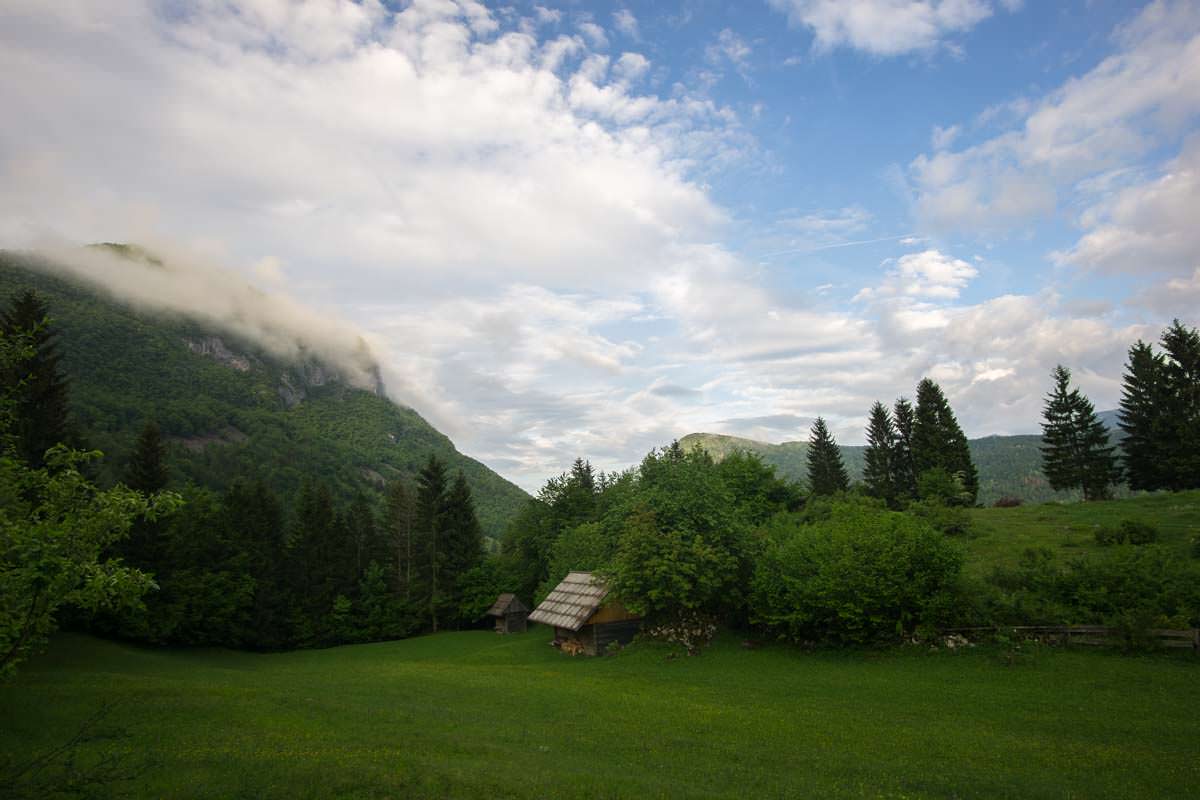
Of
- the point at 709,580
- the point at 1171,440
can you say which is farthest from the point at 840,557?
the point at 1171,440

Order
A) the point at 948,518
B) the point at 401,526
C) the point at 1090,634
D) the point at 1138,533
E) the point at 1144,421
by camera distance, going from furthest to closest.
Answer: the point at 401,526 < the point at 1144,421 < the point at 948,518 < the point at 1138,533 < the point at 1090,634

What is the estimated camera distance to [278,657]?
46500 mm

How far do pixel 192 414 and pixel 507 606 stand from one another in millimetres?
123159

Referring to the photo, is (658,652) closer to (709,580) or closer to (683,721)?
(709,580)

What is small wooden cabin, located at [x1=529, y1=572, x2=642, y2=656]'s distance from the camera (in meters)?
33.3

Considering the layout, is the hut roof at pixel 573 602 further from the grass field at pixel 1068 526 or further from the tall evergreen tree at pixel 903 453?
the tall evergreen tree at pixel 903 453

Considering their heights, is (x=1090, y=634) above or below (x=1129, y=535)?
below

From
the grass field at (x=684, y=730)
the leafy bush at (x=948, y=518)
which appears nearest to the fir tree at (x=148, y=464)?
the grass field at (x=684, y=730)

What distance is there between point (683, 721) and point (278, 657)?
42929 millimetres

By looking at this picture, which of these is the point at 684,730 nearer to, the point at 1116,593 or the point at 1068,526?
the point at 1116,593

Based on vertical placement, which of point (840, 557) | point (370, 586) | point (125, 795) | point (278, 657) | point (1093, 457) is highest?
point (1093, 457)

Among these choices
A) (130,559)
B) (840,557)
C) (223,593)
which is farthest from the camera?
(223,593)

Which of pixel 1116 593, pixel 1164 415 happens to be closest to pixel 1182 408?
pixel 1164 415

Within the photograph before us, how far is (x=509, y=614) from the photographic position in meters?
56.4
